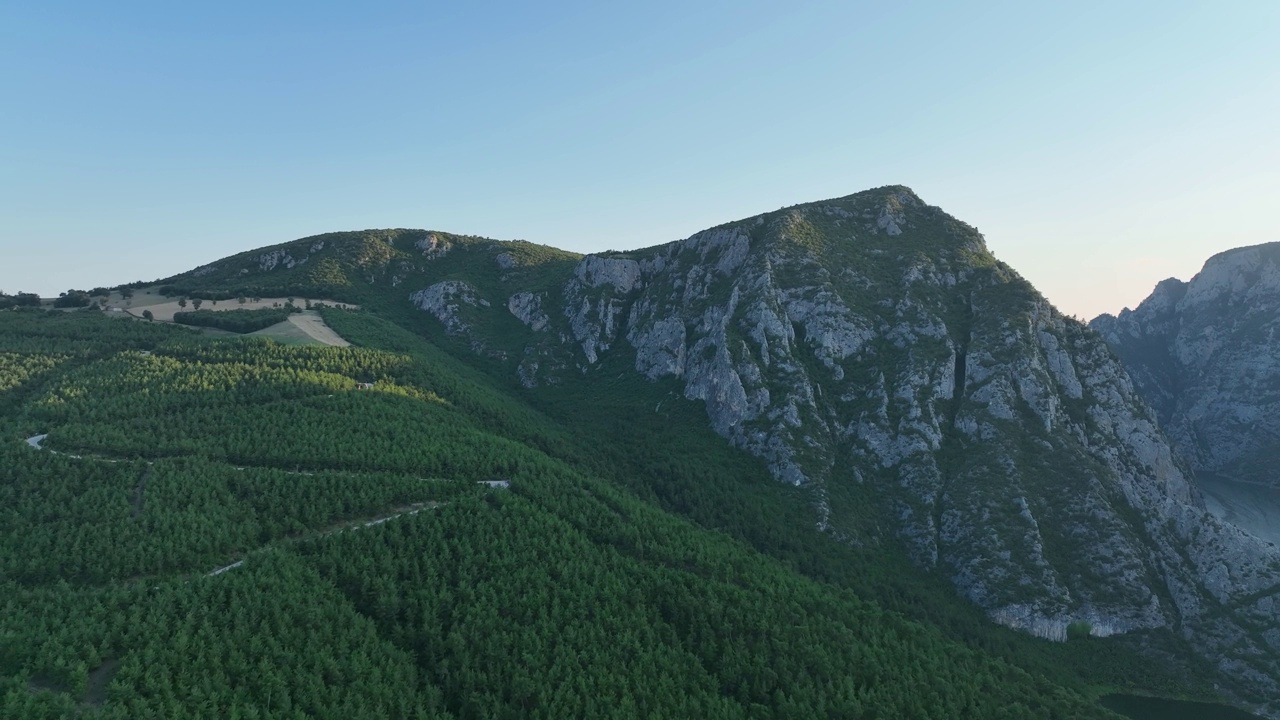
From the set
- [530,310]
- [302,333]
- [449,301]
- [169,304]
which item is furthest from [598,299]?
[169,304]

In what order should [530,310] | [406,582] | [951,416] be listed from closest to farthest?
1. [406,582]
2. [951,416]
3. [530,310]

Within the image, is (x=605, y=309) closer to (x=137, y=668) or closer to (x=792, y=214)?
(x=792, y=214)

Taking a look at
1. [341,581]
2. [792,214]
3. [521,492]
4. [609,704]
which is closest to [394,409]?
[521,492]

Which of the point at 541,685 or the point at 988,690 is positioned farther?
the point at 988,690

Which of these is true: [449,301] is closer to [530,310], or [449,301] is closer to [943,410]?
[530,310]

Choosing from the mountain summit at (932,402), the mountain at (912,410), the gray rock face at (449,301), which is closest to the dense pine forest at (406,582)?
the mountain at (912,410)

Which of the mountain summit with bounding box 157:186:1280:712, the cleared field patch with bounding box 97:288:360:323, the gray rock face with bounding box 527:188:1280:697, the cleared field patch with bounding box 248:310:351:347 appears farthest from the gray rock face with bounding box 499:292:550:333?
the cleared field patch with bounding box 248:310:351:347

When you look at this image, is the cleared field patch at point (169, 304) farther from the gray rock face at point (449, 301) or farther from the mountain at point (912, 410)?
the gray rock face at point (449, 301)
